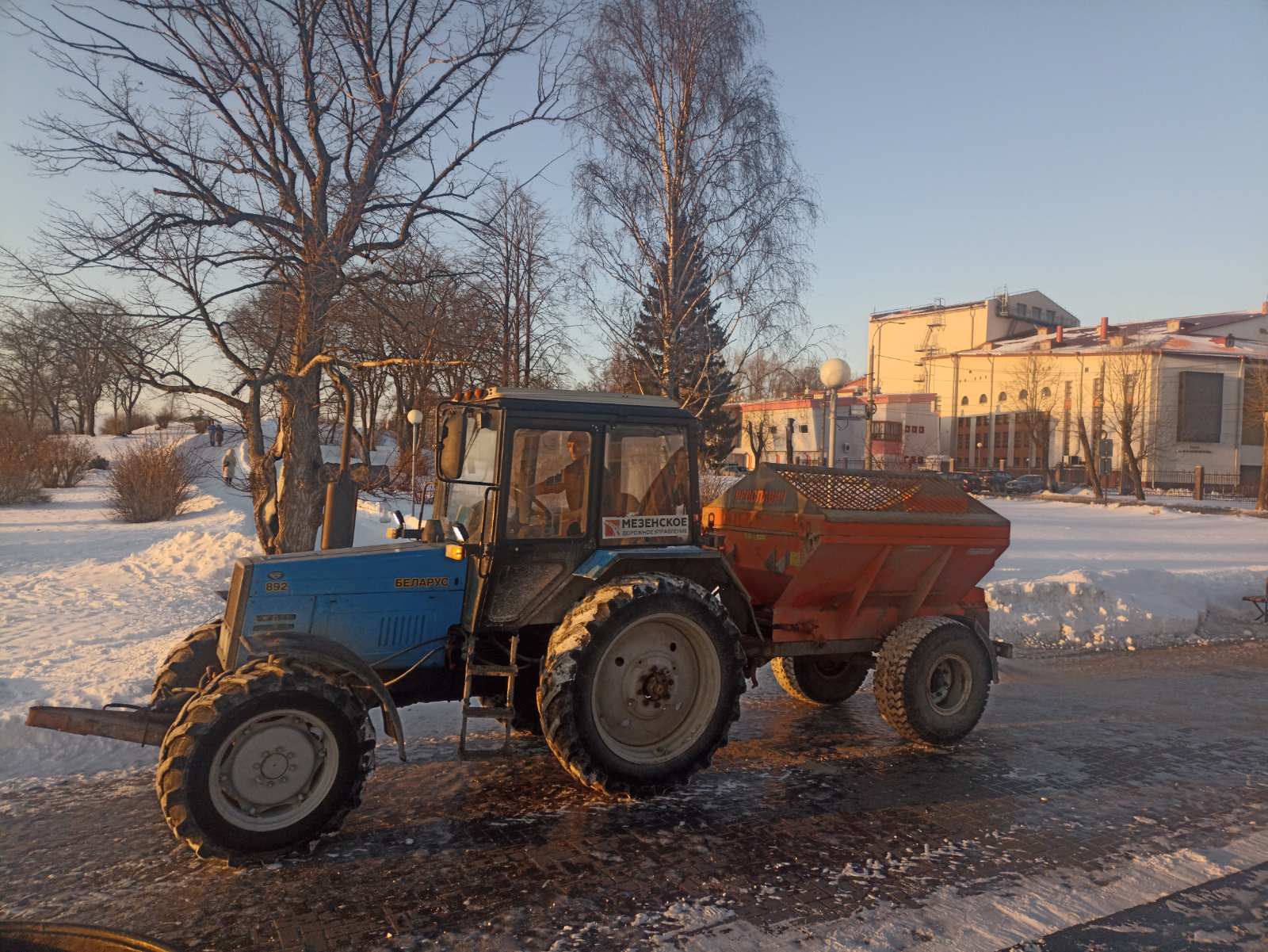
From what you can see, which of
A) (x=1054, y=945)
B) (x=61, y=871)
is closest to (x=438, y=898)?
(x=61, y=871)

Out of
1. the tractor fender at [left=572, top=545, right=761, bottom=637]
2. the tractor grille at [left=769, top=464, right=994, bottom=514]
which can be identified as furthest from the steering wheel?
the tractor grille at [left=769, top=464, right=994, bottom=514]

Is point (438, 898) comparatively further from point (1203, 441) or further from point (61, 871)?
point (1203, 441)

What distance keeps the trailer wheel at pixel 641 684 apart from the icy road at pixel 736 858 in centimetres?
24

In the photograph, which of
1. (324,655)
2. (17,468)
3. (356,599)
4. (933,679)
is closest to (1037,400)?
(17,468)

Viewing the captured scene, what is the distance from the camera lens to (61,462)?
25719 millimetres

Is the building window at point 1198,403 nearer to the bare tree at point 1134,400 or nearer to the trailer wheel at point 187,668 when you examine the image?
the bare tree at point 1134,400

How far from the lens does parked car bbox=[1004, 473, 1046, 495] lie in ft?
142

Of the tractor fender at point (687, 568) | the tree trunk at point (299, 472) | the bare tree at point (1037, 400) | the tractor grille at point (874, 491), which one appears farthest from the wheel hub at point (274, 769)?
the bare tree at point (1037, 400)

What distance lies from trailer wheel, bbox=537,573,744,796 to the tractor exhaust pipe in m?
1.90

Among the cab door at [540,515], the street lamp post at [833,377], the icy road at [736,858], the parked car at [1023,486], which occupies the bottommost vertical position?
the icy road at [736,858]

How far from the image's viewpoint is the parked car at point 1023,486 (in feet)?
142

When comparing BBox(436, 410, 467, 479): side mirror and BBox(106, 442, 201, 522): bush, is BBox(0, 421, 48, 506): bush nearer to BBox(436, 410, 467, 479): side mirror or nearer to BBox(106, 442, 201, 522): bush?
BBox(106, 442, 201, 522): bush

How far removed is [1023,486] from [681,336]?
3366 cm

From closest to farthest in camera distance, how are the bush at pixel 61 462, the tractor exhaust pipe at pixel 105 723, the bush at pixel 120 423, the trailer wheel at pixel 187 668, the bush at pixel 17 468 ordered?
the tractor exhaust pipe at pixel 105 723 → the trailer wheel at pixel 187 668 → the bush at pixel 17 468 → the bush at pixel 61 462 → the bush at pixel 120 423
